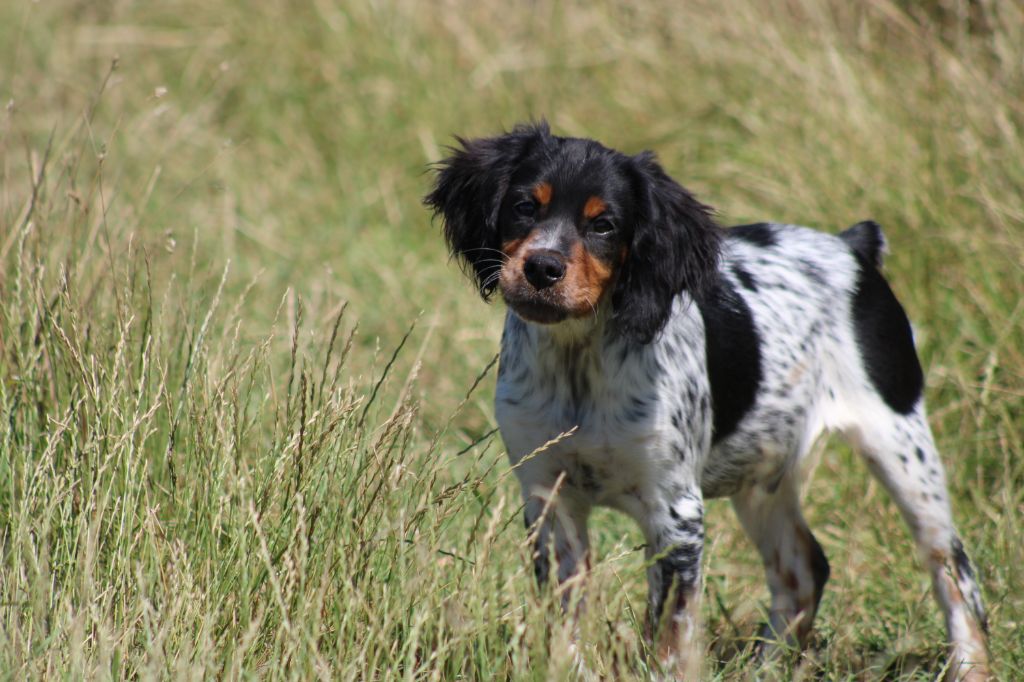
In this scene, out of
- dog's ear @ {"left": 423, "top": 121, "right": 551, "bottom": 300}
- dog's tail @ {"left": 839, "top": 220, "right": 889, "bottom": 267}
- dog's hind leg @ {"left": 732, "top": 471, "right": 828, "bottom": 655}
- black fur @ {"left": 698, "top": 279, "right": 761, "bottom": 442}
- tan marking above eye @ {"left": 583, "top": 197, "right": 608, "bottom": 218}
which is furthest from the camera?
dog's tail @ {"left": 839, "top": 220, "right": 889, "bottom": 267}

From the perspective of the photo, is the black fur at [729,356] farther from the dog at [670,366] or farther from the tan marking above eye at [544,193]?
the tan marking above eye at [544,193]

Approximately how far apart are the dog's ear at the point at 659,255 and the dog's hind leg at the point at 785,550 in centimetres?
93

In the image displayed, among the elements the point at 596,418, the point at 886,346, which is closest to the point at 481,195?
the point at 596,418

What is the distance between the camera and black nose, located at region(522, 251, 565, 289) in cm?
322

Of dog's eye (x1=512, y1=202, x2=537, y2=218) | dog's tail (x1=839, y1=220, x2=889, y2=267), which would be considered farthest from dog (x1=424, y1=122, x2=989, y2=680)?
dog's tail (x1=839, y1=220, x2=889, y2=267)

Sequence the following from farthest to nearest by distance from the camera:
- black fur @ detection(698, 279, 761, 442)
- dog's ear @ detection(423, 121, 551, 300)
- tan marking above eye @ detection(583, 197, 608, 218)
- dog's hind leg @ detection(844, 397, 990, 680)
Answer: dog's hind leg @ detection(844, 397, 990, 680) → black fur @ detection(698, 279, 761, 442) → dog's ear @ detection(423, 121, 551, 300) → tan marking above eye @ detection(583, 197, 608, 218)

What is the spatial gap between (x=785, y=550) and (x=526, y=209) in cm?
147

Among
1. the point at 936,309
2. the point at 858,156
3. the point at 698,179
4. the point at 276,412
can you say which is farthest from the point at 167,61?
the point at 276,412

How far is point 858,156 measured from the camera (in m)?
5.84

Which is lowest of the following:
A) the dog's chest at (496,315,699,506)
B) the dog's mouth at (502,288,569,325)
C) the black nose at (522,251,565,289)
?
the dog's chest at (496,315,699,506)

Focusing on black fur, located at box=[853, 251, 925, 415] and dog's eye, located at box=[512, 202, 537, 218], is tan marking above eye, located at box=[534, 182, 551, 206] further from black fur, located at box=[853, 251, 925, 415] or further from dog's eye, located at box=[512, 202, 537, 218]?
black fur, located at box=[853, 251, 925, 415]

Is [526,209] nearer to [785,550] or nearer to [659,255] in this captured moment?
[659,255]

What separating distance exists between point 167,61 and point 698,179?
3847 mm

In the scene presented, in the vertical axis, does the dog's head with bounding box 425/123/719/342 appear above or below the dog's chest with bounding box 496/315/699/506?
above
